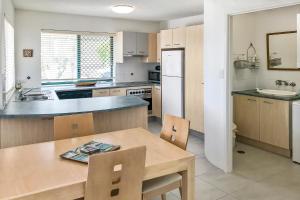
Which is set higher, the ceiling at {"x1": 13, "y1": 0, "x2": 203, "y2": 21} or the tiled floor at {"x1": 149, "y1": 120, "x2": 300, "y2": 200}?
the ceiling at {"x1": 13, "y1": 0, "x2": 203, "y2": 21}

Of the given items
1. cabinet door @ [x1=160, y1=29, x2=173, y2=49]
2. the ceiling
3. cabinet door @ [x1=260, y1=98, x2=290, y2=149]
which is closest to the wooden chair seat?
cabinet door @ [x1=260, y1=98, x2=290, y2=149]

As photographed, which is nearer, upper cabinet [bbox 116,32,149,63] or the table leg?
the table leg

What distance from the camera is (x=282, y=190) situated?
2992mm

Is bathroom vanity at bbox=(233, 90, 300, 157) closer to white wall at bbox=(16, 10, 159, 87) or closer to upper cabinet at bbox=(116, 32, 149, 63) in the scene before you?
upper cabinet at bbox=(116, 32, 149, 63)

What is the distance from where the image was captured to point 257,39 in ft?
15.9

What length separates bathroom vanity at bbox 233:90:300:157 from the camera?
3963 mm

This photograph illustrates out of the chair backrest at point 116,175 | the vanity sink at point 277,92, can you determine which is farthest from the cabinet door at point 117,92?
the chair backrest at point 116,175

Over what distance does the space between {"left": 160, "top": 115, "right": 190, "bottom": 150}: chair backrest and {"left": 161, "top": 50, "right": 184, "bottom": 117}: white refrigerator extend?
2.75 metres

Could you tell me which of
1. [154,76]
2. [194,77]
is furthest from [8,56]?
[154,76]

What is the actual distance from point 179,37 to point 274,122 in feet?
7.26

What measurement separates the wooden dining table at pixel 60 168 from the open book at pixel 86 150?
40 mm

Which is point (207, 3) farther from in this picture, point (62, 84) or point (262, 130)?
point (62, 84)

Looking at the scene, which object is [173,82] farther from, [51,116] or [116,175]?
[116,175]

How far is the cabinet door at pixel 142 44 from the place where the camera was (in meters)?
5.98
